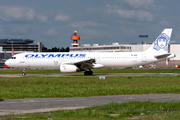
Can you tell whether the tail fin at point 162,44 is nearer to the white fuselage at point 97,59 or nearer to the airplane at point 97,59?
the airplane at point 97,59

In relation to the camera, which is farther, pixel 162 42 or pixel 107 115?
pixel 162 42

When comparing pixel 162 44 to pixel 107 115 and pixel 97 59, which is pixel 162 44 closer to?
pixel 97 59

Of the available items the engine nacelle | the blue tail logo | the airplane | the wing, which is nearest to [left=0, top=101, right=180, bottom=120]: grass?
the engine nacelle

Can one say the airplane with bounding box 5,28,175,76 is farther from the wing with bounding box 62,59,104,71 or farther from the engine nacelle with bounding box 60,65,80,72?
the engine nacelle with bounding box 60,65,80,72

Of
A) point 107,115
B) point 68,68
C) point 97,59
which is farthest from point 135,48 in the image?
point 107,115

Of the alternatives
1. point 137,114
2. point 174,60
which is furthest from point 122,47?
point 137,114

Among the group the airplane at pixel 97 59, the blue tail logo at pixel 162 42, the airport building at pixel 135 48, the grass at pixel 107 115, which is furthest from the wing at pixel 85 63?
the airport building at pixel 135 48

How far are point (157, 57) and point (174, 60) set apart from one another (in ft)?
235

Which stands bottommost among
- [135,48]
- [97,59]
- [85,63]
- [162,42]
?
[85,63]

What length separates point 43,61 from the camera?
1684 inches

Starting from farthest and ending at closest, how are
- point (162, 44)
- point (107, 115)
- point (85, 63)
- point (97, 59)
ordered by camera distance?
1. point (162, 44)
2. point (97, 59)
3. point (85, 63)
4. point (107, 115)

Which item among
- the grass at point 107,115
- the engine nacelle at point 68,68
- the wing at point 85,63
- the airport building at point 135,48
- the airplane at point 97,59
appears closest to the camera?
the grass at point 107,115

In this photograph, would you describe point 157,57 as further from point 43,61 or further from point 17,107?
point 17,107

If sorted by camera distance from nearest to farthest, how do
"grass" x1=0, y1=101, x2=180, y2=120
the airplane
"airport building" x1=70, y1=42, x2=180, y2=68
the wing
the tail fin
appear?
"grass" x1=0, y1=101, x2=180, y2=120, the wing, the airplane, the tail fin, "airport building" x1=70, y1=42, x2=180, y2=68
